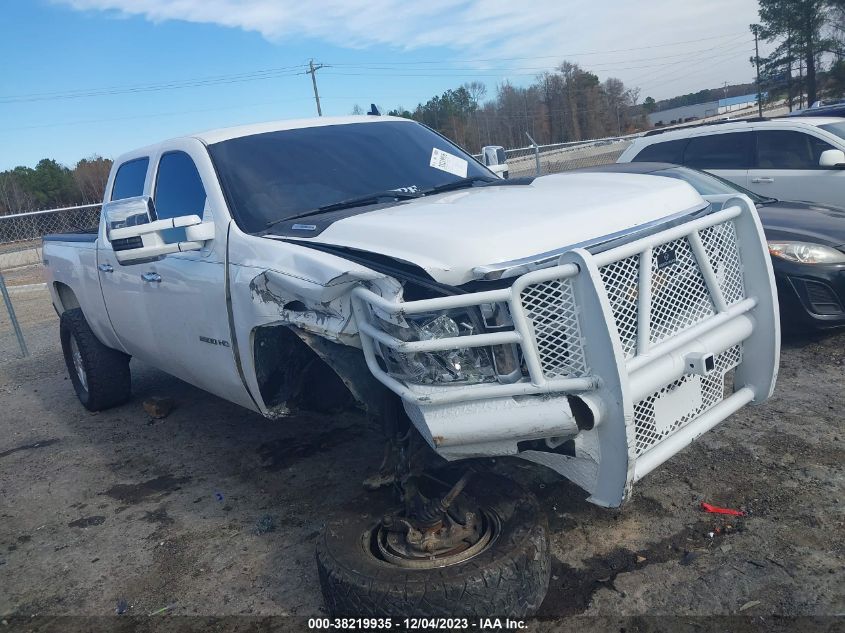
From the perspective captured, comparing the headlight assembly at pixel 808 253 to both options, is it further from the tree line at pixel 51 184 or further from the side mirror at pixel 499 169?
the tree line at pixel 51 184

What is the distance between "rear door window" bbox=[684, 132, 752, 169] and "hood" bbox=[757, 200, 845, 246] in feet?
6.89

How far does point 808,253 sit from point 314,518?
13.3ft

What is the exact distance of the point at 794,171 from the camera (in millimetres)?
7863

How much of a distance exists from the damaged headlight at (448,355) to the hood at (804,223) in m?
3.66

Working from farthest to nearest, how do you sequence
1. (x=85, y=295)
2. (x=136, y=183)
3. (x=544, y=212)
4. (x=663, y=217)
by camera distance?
(x=85, y=295) < (x=136, y=183) < (x=663, y=217) < (x=544, y=212)

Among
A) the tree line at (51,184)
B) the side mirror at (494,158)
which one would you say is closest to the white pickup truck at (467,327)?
the side mirror at (494,158)

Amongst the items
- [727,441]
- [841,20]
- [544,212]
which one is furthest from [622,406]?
[841,20]

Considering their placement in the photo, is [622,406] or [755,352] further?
[755,352]

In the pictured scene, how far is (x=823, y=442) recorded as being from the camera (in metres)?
3.86

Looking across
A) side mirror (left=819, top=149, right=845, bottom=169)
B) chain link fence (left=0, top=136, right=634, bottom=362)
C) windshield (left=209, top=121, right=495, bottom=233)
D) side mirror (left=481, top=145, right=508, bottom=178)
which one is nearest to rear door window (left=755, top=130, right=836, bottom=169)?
side mirror (left=819, top=149, right=845, bottom=169)

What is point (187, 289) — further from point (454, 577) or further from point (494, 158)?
point (494, 158)

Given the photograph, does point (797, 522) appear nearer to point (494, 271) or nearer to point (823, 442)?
point (823, 442)

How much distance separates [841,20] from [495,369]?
46.3 metres

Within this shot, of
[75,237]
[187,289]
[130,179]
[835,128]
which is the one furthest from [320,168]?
[835,128]
